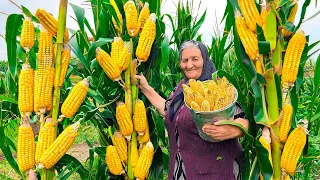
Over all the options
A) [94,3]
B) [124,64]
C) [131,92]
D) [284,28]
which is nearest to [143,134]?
[131,92]

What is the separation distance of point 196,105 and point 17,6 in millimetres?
1328

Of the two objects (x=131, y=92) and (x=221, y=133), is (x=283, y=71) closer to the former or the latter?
(x=221, y=133)

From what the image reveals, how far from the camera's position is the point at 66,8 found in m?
2.27

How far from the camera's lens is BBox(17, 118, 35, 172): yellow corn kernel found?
2.17 metres

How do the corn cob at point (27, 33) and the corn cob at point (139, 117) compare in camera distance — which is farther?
the corn cob at point (139, 117)

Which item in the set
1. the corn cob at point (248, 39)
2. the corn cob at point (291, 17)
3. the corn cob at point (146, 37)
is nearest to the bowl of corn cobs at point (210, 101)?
the corn cob at point (248, 39)

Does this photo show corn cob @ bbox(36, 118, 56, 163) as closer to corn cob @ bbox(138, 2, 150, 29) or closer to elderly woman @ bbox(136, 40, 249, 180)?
elderly woman @ bbox(136, 40, 249, 180)

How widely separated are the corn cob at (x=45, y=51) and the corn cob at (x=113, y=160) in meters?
0.94

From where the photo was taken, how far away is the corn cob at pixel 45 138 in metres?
2.17

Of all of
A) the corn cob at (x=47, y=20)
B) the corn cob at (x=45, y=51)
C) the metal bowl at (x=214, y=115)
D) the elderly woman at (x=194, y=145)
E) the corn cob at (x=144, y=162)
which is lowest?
the corn cob at (x=144, y=162)

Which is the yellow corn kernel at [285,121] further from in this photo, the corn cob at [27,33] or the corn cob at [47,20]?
the corn cob at [27,33]

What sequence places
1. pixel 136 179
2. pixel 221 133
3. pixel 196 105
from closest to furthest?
1. pixel 196 105
2. pixel 221 133
3. pixel 136 179

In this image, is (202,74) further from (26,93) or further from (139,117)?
(26,93)

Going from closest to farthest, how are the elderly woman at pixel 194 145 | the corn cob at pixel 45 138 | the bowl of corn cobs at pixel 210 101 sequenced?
the bowl of corn cobs at pixel 210 101 < the corn cob at pixel 45 138 < the elderly woman at pixel 194 145
